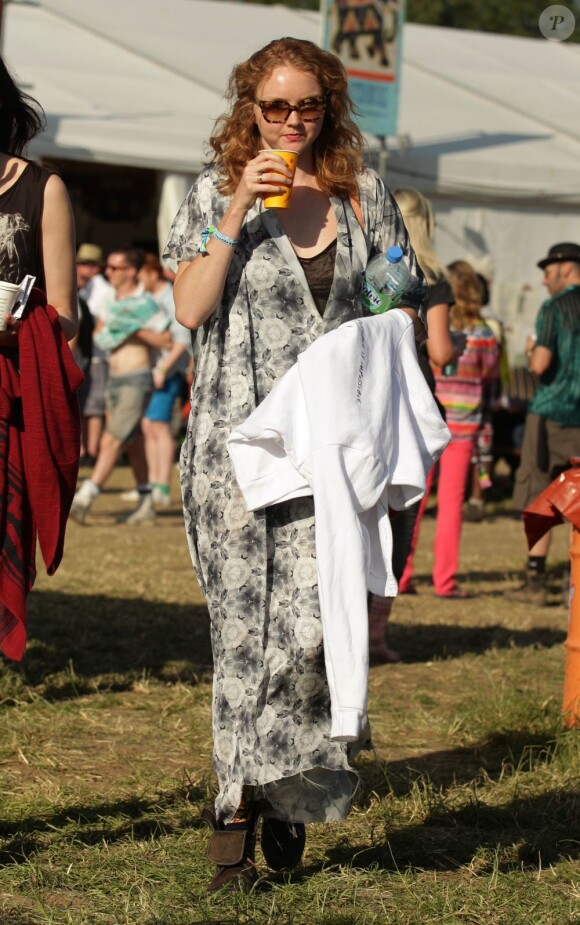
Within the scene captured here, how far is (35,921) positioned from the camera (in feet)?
11.1

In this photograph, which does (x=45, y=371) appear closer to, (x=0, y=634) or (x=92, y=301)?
(x=0, y=634)

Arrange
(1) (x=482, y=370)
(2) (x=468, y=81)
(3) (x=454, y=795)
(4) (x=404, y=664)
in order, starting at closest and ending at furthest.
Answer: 1. (3) (x=454, y=795)
2. (4) (x=404, y=664)
3. (1) (x=482, y=370)
4. (2) (x=468, y=81)

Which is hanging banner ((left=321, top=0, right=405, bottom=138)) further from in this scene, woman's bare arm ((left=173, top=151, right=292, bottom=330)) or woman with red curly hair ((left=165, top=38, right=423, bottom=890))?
woman's bare arm ((left=173, top=151, right=292, bottom=330))

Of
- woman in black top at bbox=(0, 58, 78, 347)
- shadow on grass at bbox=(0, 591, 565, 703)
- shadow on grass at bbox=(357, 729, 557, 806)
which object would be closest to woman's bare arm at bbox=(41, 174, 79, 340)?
woman in black top at bbox=(0, 58, 78, 347)

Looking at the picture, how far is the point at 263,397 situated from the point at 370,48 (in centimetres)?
1074

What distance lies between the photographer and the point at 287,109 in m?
3.51

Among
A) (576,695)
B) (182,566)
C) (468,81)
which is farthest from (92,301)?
(576,695)

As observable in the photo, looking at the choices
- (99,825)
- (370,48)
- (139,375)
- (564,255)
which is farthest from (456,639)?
(370,48)

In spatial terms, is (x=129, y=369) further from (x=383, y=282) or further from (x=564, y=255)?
(x=383, y=282)

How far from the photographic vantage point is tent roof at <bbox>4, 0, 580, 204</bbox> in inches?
596

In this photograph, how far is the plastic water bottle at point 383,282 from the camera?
12.2 feet

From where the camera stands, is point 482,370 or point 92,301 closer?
point 482,370

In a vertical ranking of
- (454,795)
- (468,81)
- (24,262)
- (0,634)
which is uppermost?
(468,81)

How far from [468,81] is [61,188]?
54.5ft
